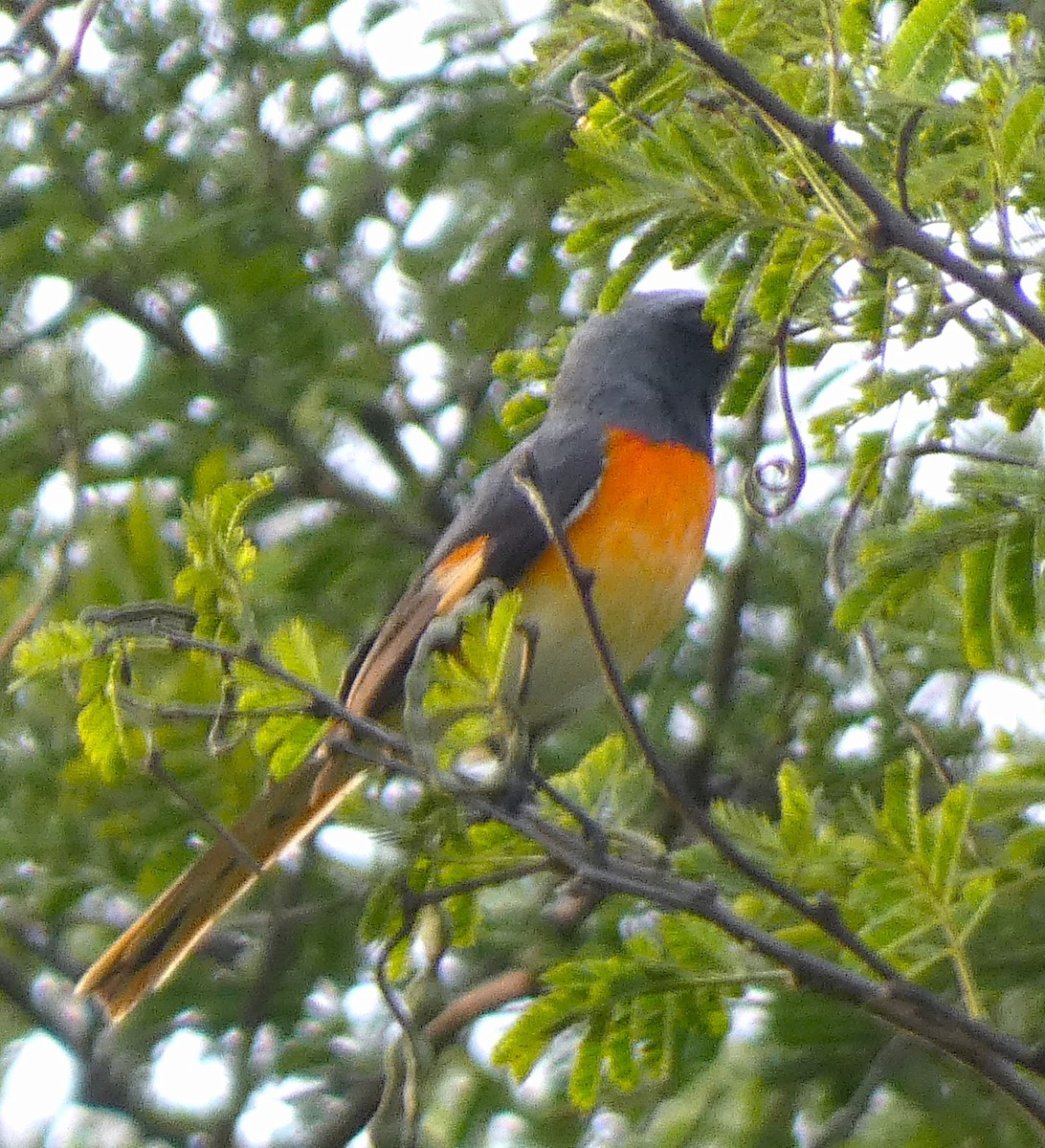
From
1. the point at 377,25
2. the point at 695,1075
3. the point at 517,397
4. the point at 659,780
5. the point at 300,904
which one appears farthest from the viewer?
the point at 377,25

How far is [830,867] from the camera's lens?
2.97 m

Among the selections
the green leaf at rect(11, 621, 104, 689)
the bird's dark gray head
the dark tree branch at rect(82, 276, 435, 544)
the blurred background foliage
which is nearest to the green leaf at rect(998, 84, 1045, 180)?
the blurred background foliage

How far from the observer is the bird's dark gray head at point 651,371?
4.68 m

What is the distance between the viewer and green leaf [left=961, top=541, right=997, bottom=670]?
295 cm

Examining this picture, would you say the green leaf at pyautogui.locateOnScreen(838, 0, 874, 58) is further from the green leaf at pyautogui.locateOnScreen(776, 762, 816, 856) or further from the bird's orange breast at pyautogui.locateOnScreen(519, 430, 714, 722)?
the bird's orange breast at pyautogui.locateOnScreen(519, 430, 714, 722)

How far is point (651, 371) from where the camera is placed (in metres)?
4.91

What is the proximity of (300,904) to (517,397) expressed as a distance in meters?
1.71

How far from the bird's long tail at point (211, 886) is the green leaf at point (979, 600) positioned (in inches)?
54.1

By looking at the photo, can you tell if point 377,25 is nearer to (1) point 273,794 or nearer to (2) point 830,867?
(1) point 273,794

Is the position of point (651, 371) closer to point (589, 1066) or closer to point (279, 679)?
point (589, 1066)

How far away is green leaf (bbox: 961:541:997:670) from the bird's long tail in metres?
1.38

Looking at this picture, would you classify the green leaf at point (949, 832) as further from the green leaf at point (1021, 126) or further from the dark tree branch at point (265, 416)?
the dark tree branch at point (265, 416)

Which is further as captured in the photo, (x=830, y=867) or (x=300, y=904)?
(x=300, y=904)

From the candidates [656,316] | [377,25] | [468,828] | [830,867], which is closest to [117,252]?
[377,25]
